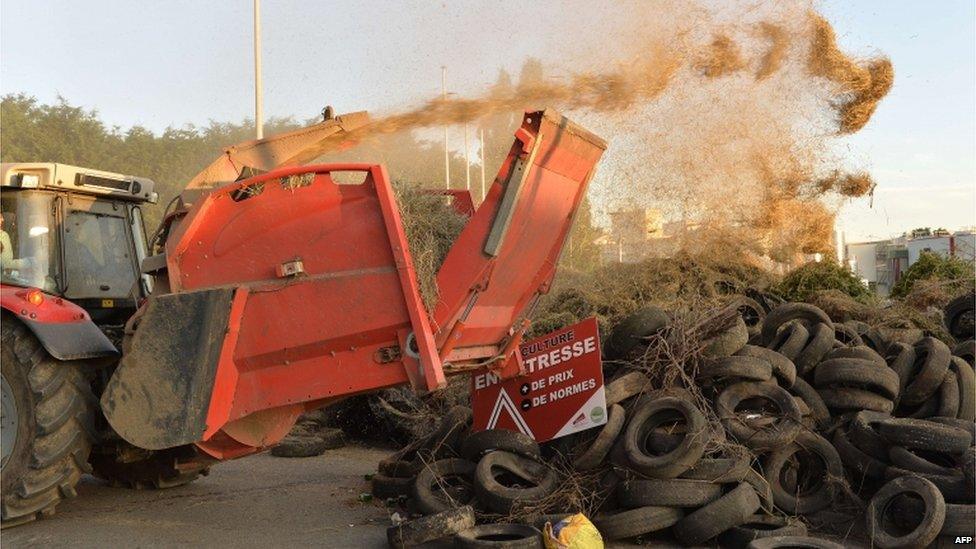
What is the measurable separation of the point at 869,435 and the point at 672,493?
1572 millimetres

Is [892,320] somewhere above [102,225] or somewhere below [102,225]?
below

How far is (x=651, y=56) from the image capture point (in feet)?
30.9

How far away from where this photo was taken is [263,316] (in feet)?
17.7

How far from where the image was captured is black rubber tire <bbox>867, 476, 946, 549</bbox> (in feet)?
17.2

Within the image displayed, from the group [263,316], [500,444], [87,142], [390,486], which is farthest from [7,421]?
→ [87,142]

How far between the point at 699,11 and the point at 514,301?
4.63 metres

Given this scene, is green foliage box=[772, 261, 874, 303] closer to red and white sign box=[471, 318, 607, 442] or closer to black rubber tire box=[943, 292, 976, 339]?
black rubber tire box=[943, 292, 976, 339]

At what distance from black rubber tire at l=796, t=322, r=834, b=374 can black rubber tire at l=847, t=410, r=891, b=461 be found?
61cm

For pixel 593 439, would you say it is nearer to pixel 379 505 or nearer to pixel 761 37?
pixel 379 505

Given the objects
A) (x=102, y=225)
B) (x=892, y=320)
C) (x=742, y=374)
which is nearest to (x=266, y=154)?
(x=102, y=225)

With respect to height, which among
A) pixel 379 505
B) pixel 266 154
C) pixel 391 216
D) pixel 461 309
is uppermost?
pixel 266 154

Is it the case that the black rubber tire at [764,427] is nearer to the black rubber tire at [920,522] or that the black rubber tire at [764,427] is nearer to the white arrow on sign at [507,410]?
the black rubber tire at [920,522]

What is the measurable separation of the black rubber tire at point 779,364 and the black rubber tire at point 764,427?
0.20 m

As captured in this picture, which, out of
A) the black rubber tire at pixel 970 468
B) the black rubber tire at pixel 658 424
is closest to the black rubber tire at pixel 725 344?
the black rubber tire at pixel 658 424
